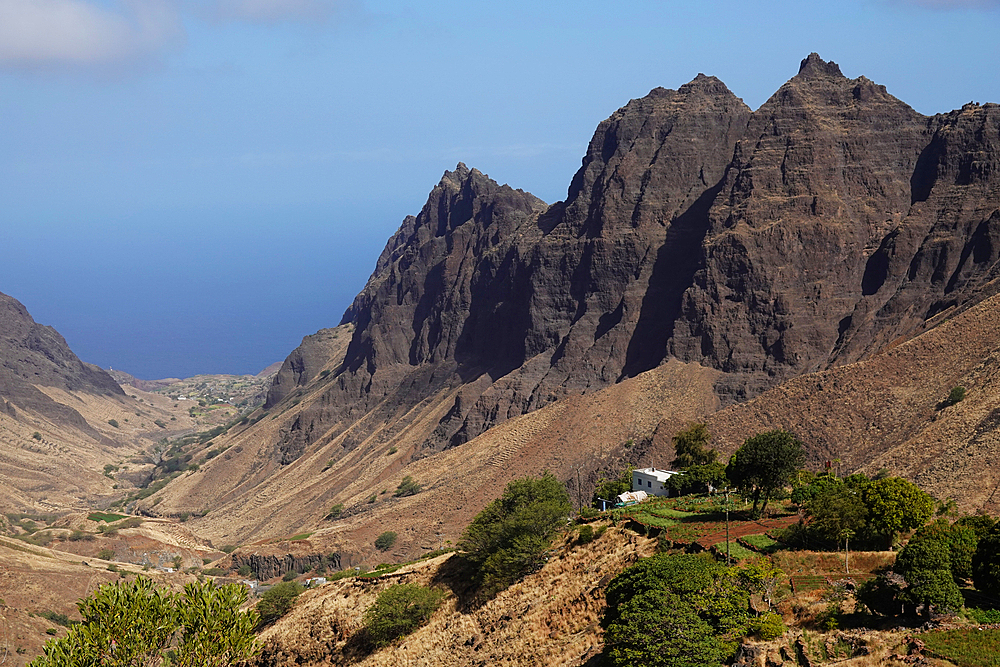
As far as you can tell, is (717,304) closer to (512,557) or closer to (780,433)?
(780,433)

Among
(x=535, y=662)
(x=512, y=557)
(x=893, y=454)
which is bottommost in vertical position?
(x=535, y=662)

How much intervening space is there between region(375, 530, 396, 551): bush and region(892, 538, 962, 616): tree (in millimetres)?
63009

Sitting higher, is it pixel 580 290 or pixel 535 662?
pixel 580 290

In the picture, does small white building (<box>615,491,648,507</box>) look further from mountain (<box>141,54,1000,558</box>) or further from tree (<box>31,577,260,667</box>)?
tree (<box>31,577,260,667</box>)

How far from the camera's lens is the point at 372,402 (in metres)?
156

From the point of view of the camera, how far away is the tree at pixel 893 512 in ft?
162

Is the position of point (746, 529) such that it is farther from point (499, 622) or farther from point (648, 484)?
point (648, 484)

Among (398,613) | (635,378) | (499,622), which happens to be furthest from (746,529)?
(635,378)

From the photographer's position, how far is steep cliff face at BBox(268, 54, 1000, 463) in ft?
328

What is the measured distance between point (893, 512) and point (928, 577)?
31.2 ft

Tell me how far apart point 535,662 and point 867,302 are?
62206mm

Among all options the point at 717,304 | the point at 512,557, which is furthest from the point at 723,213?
the point at 512,557

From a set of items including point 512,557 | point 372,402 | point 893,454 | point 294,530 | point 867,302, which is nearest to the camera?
point 512,557

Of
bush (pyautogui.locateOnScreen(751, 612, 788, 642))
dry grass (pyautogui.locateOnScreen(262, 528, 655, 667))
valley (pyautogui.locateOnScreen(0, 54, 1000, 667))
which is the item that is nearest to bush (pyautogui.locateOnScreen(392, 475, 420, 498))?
valley (pyautogui.locateOnScreen(0, 54, 1000, 667))
